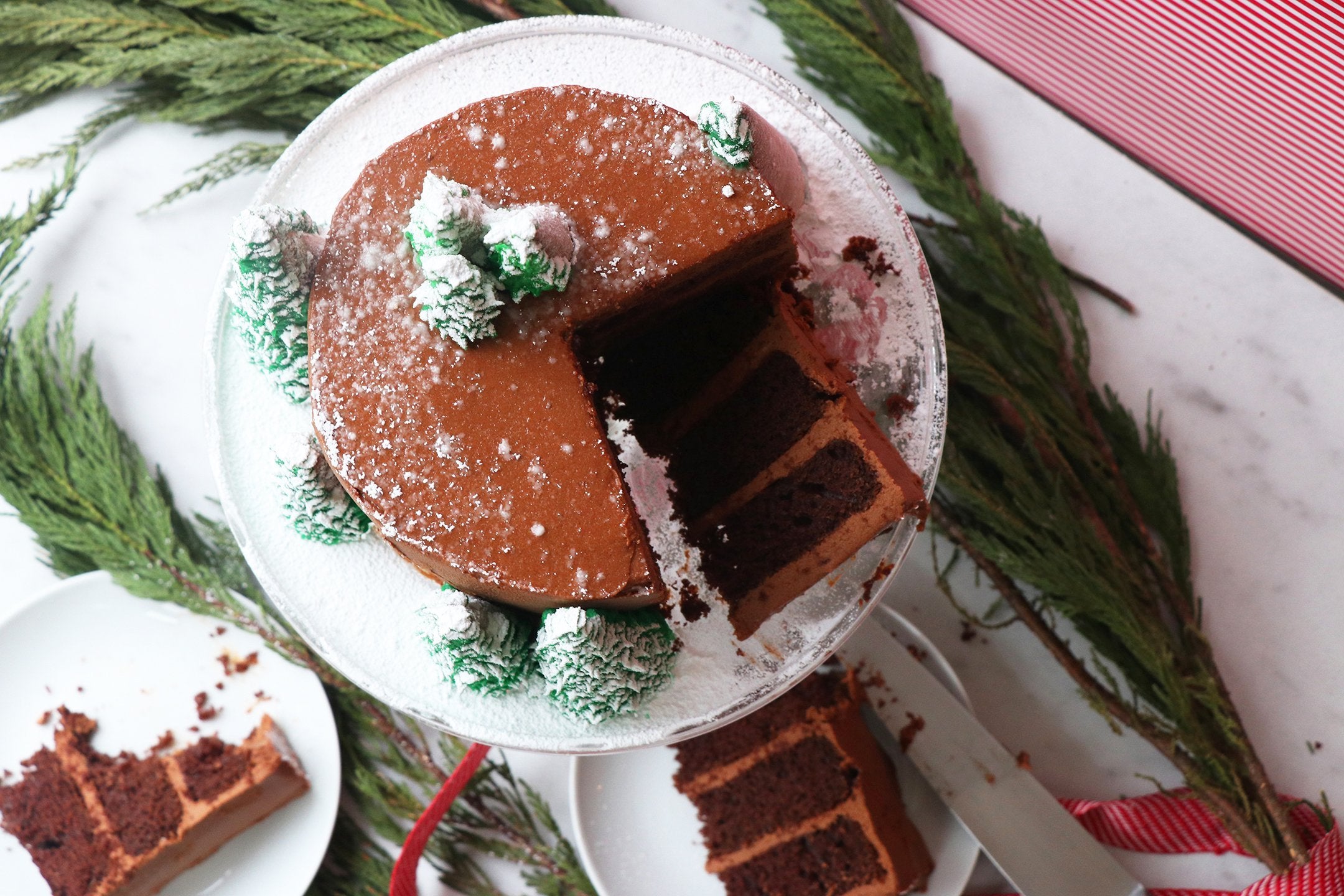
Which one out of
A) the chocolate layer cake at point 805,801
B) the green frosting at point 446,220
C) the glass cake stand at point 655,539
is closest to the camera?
the green frosting at point 446,220

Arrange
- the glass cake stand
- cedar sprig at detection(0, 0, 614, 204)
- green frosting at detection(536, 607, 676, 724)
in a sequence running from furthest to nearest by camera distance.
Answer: cedar sprig at detection(0, 0, 614, 204) < the glass cake stand < green frosting at detection(536, 607, 676, 724)

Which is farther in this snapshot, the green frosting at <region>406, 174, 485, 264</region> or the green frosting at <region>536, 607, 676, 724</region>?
the green frosting at <region>536, 607, 676, 724</region>

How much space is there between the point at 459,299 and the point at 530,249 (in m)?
0.16

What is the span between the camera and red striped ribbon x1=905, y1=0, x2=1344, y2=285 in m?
2.52

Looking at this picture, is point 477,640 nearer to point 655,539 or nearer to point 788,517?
point 655,539

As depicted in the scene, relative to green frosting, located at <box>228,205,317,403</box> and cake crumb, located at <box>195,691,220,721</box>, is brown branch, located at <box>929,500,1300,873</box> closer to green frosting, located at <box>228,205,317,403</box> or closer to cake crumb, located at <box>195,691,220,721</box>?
green frosting, located at <box>228,205,317,403</box>

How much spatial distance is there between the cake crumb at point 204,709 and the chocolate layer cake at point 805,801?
1368 mm

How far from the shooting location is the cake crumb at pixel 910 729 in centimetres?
263

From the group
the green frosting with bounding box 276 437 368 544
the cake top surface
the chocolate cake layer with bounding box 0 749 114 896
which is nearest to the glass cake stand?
the green frosting with bounding box 276 437 368 544

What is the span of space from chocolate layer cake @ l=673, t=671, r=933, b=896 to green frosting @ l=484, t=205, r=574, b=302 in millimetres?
1442

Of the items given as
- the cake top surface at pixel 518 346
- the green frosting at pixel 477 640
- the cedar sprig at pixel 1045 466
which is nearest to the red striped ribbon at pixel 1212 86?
the cedar sprig at pixel 1045 466

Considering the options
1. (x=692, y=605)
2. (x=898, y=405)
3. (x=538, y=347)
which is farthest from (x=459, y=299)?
(x=898, y=405)

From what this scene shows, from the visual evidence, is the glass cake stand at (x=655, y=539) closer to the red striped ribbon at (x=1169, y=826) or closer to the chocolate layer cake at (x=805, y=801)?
the chocolate layer cake at (x=805, y=801)

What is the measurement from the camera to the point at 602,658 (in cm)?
179
